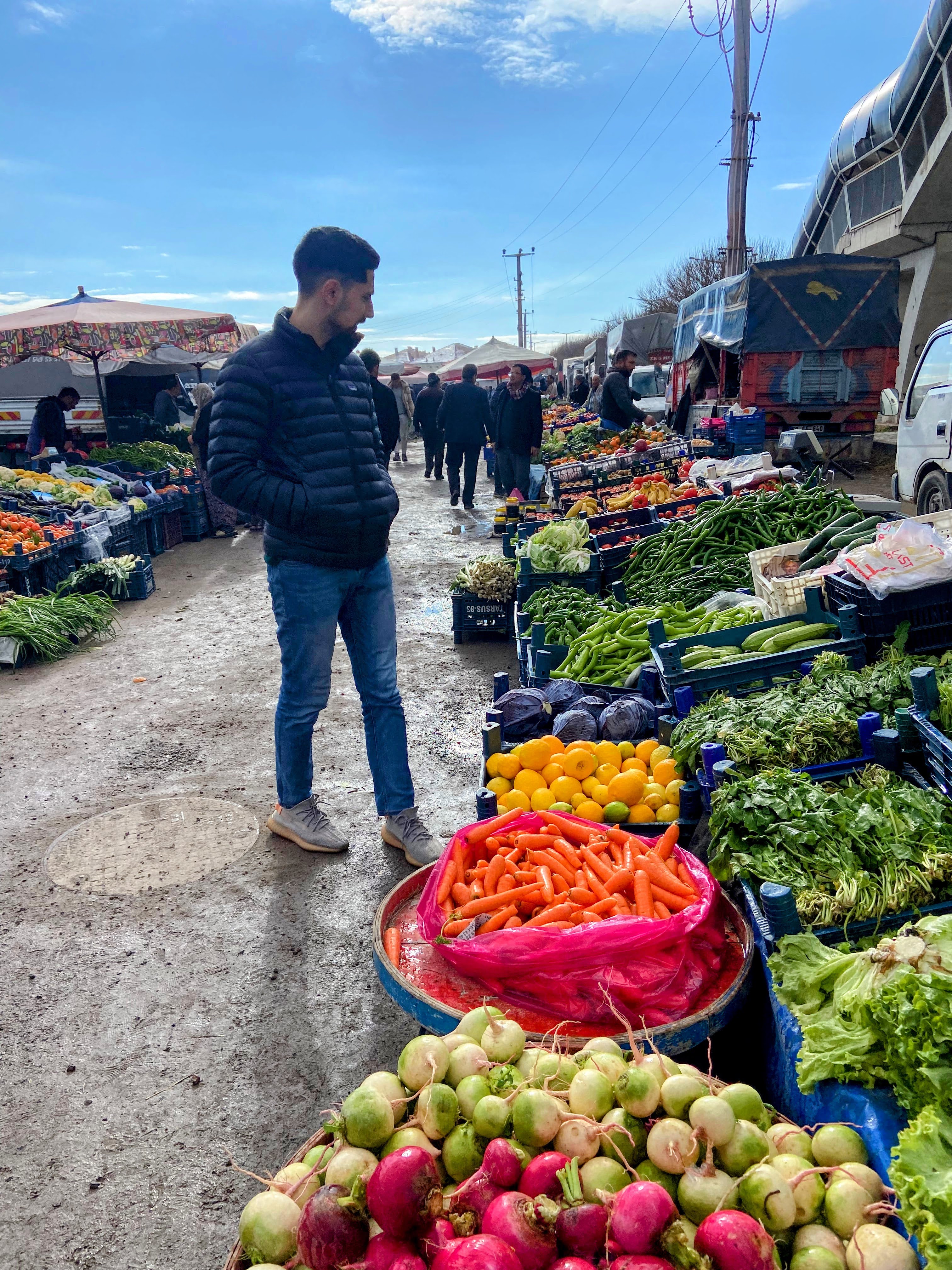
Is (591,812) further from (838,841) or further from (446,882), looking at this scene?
(838,841)

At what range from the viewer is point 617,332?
30703 millimetres

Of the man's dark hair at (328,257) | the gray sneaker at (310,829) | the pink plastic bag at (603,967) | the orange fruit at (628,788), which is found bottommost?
the gray sneaker at (310,829)

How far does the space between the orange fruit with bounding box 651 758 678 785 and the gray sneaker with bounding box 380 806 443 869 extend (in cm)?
110

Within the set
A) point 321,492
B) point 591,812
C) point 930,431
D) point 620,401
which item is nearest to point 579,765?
point 591,812

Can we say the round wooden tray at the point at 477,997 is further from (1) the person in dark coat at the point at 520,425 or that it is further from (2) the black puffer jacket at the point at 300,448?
(1) the person in dark coat at the point at 520,425

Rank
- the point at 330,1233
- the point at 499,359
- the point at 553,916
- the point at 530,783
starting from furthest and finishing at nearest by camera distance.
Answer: the point at 499,359
the point at 530,783
the point at 553,916
the point at 330,1233

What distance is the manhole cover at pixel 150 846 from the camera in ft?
13.5

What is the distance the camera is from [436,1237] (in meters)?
1.52

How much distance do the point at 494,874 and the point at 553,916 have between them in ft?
1.09

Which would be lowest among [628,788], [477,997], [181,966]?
[181,966]

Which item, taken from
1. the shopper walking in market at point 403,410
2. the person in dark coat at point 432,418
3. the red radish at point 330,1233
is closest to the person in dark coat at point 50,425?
the shopper walking in market at point 403,410

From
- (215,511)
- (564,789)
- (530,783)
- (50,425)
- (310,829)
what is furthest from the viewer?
(215,511)

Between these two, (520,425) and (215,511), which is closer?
(520,425)

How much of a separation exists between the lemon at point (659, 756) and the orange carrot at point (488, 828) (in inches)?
26.6
